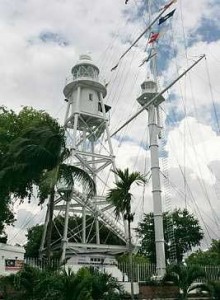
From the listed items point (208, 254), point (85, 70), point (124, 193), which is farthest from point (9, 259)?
point (208, 254)

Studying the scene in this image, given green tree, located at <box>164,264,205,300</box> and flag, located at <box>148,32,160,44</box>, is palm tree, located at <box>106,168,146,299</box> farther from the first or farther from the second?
flag, located at <box>148,32,160,44</box>

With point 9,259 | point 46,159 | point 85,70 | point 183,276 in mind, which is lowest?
point 183,276

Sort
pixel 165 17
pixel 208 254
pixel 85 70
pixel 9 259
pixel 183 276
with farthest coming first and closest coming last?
pixel 208 254, pixel 85 70, pixel 165 17, pixel 9 259, pixel 183 276

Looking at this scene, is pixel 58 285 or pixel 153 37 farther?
pixel 153 37

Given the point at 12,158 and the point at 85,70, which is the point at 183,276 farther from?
the point at 85,70

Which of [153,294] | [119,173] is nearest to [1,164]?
[119,173]

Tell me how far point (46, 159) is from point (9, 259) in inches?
252

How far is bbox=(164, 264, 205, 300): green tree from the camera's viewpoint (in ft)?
83.4

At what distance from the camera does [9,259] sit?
2675 cm

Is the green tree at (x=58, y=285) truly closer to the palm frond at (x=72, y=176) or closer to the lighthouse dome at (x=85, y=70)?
the palm frond at (x=72, y=176)

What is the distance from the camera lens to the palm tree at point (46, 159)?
84.7 feet

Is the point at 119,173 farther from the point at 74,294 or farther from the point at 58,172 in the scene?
the point at 74,294

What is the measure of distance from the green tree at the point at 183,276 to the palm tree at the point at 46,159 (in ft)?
21.9

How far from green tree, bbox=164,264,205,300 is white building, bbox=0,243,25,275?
8766 millimetres
